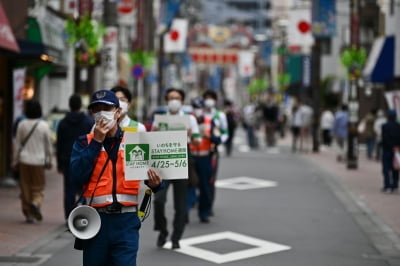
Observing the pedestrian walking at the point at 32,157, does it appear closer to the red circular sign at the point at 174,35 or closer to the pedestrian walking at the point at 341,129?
the pedestrian walking at the point at 341,129

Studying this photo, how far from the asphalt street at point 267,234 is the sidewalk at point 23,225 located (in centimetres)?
24

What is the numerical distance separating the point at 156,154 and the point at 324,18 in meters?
32.7

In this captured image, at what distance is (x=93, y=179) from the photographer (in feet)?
22.5

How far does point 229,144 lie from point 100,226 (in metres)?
26.6

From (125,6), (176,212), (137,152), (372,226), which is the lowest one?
(372,226)

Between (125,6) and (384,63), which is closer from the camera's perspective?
(384,63)

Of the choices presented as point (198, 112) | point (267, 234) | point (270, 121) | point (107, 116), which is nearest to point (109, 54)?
point (270, 121)

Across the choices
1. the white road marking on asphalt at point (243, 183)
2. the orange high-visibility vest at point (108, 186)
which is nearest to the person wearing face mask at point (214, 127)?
the white road marking on asphalt at point (243, 183)

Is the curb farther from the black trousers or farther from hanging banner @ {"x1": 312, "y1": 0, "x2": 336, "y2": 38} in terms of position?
hanging banner @ {"x1": 312, "y1": 0, "x2": 336, "y2": 38}

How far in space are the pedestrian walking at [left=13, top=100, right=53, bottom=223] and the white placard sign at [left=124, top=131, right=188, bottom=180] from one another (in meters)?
7.20

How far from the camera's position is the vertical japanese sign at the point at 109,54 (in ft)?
88.8

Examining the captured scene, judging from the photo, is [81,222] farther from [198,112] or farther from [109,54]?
[109,54]

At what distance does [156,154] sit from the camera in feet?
22.6

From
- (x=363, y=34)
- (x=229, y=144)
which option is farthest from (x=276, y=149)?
(x=363, y=34)
